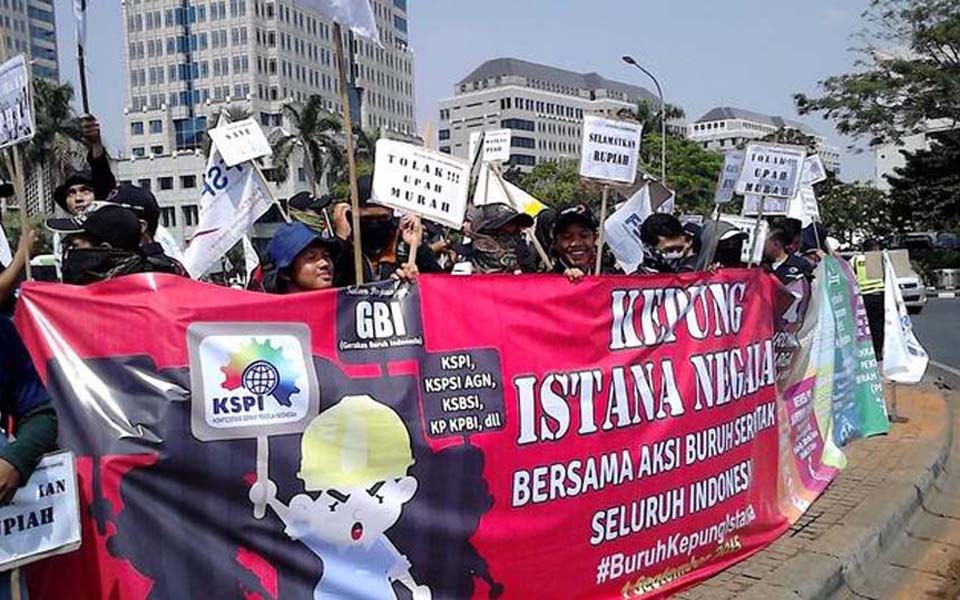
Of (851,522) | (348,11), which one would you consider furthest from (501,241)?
(348,11)

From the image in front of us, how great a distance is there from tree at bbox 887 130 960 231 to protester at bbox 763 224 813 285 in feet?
135

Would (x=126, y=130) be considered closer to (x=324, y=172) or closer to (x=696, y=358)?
(x=324, y=172)

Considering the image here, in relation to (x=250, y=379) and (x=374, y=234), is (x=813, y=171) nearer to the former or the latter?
(x=374, y=234)

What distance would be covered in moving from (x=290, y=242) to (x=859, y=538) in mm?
3601

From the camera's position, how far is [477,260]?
6.76 metres

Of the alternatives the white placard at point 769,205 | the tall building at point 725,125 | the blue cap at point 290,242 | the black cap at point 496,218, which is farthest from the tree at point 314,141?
the tall building at point 725,125

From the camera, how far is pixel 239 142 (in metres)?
5.76

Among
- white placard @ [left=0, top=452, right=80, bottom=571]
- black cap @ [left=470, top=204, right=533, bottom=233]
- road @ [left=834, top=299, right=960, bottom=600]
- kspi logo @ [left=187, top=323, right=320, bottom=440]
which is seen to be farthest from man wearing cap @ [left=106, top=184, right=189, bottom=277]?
road @ [left=834, top=299, right=960, bottom=600]

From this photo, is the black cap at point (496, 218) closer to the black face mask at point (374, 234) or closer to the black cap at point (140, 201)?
the black face mask at point (374, 234)

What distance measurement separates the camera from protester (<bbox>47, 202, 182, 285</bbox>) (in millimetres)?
3477

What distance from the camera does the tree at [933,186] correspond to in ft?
148

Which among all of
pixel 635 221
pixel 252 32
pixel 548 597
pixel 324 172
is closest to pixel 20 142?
pixel 548 597

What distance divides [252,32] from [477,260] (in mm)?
105689

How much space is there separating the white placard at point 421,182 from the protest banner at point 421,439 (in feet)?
1.12
